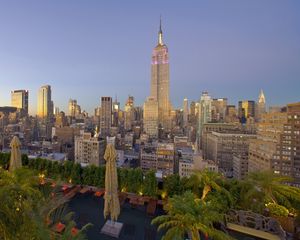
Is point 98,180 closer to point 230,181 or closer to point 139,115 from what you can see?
point 230,181

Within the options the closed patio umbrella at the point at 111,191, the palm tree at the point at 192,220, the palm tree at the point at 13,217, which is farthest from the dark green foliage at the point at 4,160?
the palm tree at the point at 13,217

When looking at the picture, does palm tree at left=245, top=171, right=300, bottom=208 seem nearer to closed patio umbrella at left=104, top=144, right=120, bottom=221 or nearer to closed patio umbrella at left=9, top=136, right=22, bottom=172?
closed patio umbrella at left=104, top=144, right=120, bottom=221

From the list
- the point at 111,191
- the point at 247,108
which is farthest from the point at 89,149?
the point at 247,108

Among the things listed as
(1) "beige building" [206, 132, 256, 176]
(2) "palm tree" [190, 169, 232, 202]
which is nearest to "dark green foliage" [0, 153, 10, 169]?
(2) "palm tree" [190, 169, 232, 202]

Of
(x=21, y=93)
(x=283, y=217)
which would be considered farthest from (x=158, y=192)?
(x=21, y=93)

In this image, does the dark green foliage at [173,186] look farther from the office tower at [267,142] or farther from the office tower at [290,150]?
the office tower at [290,150]

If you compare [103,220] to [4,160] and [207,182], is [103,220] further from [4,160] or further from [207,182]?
[4,160]
